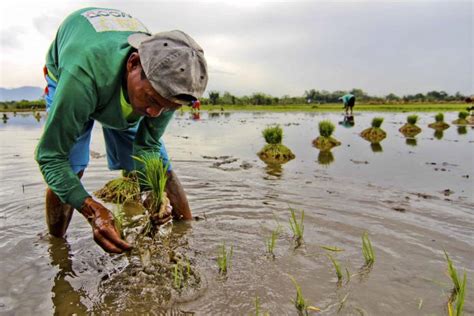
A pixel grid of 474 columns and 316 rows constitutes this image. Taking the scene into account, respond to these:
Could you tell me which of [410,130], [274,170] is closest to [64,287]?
[274,170]

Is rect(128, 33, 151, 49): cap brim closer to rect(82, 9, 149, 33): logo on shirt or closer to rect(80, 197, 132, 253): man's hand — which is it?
rect(82, 9, 149, 33): logo on shirt

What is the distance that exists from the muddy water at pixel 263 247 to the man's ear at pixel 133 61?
5.81 ft

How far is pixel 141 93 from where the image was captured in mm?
2436

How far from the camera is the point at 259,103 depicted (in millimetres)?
74188

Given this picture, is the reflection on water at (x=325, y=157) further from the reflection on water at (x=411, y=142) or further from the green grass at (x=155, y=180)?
the green grass at (x=155, y=180)

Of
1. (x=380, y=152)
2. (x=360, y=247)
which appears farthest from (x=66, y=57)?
(x=380, y=152)

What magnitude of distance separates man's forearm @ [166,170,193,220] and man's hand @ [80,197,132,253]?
179 centimetres

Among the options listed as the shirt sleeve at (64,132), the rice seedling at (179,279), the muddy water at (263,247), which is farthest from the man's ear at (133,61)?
the muddy water at (263,247)

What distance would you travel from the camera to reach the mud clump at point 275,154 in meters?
10.0

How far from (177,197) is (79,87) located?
239cm

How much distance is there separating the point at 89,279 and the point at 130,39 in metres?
2.08

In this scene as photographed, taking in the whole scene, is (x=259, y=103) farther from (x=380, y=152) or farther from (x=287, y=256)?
(x=287, y=256)

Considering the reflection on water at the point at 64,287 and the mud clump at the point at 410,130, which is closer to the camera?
the reflection on water at the point at 64,287

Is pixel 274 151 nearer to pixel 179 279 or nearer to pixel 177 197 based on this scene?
pixel 177 197
